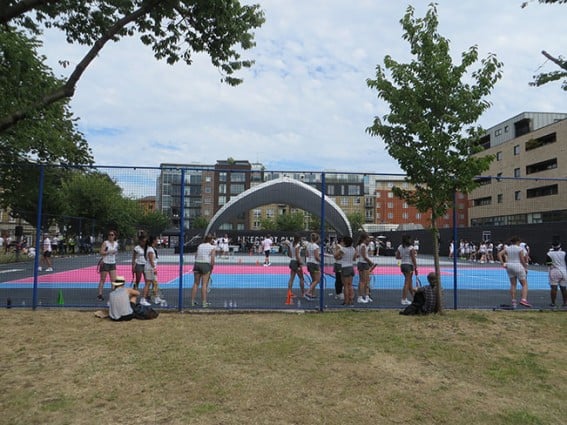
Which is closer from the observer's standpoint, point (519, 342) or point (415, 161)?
point (519, 342)

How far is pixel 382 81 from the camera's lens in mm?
9023

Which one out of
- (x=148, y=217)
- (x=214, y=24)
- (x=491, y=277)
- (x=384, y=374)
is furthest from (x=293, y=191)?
(x=384, y=374)

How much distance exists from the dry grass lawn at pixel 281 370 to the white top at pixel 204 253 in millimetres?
1482

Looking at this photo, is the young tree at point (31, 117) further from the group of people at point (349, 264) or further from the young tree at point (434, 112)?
the young tree at point (434, 112)

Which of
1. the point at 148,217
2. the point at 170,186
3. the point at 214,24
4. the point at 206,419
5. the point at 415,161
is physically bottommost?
the point at 206,419

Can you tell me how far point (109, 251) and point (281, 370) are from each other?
6.44m

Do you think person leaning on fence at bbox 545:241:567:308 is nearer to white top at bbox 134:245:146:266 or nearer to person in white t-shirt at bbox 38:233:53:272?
white top at bbox 134:245:146:266

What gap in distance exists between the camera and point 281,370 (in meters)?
5.56

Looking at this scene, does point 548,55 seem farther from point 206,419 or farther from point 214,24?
point 206,419

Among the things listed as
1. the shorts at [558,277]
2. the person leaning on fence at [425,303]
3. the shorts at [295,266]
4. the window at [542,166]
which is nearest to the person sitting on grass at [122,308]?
the shorts at [295,266]

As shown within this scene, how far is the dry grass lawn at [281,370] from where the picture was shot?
14.1ft

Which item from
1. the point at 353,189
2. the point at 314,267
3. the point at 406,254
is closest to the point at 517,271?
the point at 406,254

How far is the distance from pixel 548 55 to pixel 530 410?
5694mm

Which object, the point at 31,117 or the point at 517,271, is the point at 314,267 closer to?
the point at 517,271
